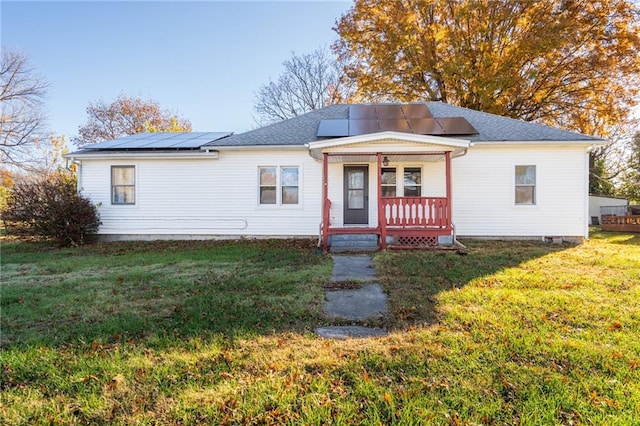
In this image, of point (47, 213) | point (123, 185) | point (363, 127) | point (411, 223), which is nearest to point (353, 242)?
point (411, 223)

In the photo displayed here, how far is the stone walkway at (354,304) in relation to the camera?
11.1ft

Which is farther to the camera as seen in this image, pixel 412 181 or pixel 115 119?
pixel 115 119

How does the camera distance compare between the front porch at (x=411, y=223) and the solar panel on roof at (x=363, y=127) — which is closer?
the front porch at (x=411, y=223)

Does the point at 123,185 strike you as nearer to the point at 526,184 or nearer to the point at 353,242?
the point at 353,242

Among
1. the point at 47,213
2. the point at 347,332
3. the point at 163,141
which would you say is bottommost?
the point at 347,332

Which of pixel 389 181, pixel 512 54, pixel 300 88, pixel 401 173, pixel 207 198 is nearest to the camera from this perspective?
pixel 401 173

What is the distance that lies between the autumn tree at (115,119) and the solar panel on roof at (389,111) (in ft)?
71.4

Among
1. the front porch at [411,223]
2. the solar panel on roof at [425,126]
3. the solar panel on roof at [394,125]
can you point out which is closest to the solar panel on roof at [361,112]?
the solar panel on roof at [394,125]

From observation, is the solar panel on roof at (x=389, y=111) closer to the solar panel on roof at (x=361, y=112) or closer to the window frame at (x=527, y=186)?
the solar panel on roof at (x=361, y=112)

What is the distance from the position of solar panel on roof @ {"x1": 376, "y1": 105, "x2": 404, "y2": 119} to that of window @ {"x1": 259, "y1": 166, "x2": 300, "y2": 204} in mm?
3651

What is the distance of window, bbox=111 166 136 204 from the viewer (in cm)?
1115

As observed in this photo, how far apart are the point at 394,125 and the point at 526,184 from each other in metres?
4.45

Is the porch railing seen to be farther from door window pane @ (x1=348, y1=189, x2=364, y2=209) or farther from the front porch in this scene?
door window pane @ (x1=348, y1=189, x2=364, y2=209)

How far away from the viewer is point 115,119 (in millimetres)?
28953
